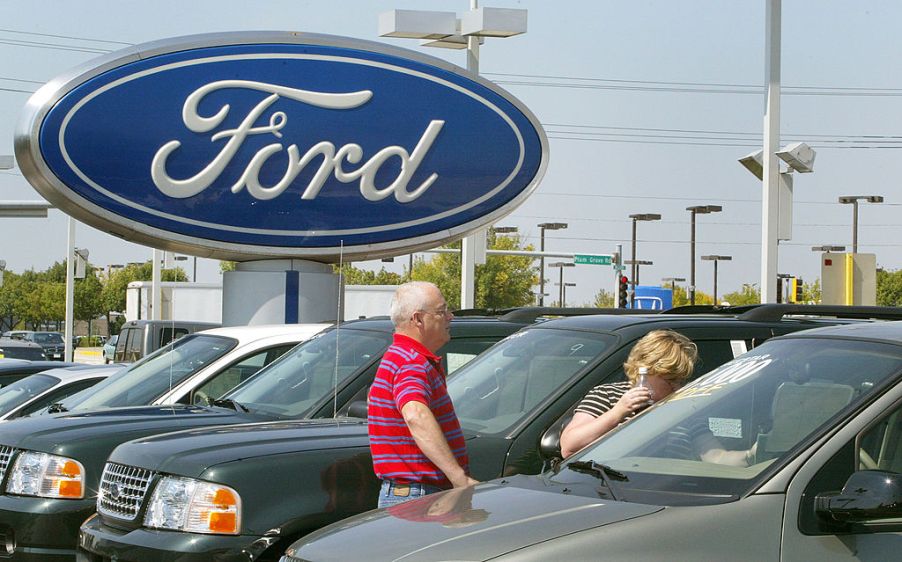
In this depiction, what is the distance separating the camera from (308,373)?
881 centimetres

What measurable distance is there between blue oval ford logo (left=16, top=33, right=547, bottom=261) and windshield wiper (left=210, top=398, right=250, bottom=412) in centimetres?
759

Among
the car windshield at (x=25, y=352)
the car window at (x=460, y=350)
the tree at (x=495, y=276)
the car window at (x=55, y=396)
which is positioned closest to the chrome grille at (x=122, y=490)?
the car window at (x=460, y=350)

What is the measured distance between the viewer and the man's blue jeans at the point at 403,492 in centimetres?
568

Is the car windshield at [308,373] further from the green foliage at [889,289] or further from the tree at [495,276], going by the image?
the green foliage at [889,289]

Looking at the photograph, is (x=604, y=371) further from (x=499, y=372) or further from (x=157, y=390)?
(x=157, y=390)

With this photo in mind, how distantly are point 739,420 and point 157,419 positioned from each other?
4.43 metres

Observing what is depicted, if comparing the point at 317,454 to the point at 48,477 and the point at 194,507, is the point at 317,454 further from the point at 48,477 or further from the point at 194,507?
the point at 48,477

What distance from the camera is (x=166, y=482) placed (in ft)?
20.4

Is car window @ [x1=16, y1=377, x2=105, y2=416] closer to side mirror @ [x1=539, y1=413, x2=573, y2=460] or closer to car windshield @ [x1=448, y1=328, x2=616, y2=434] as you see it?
car windshield @ [x1=448, y1=328, x2=616, y2=434]

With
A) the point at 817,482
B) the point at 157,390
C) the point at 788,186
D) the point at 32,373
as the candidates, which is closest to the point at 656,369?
the point at 817,482

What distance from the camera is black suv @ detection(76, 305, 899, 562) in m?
5.98

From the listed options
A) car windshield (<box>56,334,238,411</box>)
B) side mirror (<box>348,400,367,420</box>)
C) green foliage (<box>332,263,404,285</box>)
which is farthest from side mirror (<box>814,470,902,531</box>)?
green foliage (<box>332,263,404,285</box>)

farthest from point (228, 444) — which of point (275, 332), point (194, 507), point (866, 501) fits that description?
point (275, 332)

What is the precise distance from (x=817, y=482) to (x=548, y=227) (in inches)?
3241
